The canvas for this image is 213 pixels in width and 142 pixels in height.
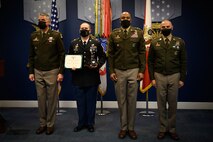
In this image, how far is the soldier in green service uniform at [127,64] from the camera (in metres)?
4.27

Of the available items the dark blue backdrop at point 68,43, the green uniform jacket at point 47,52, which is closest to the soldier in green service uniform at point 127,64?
the green uniform jacket at point 47,52

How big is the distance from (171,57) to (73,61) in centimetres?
130

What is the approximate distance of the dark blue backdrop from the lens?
6051 millimetres

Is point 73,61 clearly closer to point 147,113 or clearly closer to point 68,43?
point 68,43

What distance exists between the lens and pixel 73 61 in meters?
4.43

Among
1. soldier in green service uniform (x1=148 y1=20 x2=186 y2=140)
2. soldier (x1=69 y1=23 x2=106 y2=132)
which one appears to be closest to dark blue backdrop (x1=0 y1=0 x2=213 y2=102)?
soldier (x1=69 y1=23 x2=106 y2=132)

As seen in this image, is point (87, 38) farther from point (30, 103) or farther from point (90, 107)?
point (30, 103)

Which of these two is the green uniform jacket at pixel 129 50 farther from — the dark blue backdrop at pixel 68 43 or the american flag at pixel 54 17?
the dark blue backdrop at pixel 68 43

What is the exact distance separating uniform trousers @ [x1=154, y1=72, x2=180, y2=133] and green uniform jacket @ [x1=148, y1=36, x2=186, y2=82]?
0.23ft

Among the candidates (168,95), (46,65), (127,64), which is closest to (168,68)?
(168,95)

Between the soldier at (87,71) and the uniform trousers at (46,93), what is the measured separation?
30cm

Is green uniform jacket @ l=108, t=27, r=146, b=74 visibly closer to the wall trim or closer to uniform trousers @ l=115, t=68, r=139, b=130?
uniform trousers @ l=115, t=68, r=139, b=130

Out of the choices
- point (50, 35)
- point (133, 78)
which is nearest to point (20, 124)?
point (50, 35)

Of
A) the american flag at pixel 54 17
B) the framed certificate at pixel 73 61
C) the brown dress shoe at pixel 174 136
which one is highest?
the american flag at pixel 54 17
